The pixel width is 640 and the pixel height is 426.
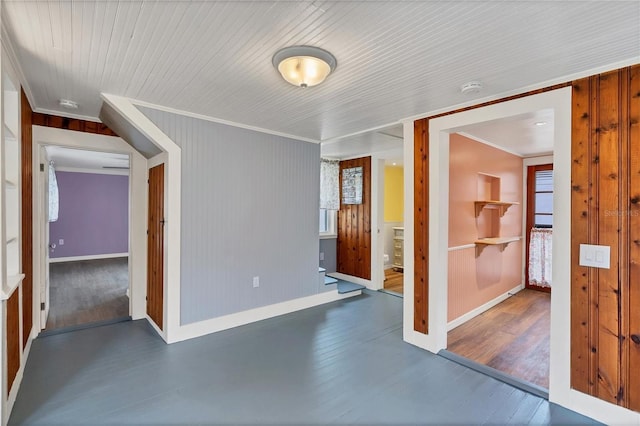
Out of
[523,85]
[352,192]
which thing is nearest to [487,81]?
[523,85]

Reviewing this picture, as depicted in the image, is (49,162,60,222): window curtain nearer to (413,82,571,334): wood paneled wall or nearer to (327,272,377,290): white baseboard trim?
(327,272,377,290): white baseboard trim

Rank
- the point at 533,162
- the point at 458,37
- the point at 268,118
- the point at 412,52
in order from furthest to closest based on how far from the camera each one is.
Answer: the point at 533,162, the point at 268,118, the point at 412,52, the point at 458,37

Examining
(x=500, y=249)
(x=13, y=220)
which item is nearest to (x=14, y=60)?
(x=13, y=220)

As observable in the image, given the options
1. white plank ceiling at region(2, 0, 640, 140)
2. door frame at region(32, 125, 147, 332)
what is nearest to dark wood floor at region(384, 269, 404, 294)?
white plank ceiling at region(2, 0, 640, 140)

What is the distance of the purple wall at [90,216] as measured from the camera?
7.48 m

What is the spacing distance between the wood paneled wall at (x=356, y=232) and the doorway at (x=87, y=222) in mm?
3592

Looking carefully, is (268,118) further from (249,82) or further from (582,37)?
(582,37)

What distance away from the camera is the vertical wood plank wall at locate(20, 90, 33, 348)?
2.49m

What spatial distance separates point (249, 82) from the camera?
2295mm

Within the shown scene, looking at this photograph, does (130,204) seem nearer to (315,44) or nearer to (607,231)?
(315,44)

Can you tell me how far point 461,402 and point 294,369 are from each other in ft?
4.08

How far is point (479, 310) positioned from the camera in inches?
155

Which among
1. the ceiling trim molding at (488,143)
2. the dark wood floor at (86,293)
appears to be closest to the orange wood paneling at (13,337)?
the dark wood floor at (86,293)

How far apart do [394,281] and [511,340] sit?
255cm
